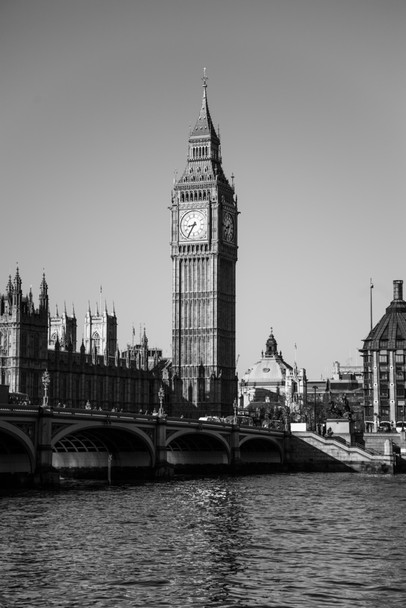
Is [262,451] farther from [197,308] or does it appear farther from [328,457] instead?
[197,308]

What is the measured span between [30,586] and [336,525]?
25185 millimetres

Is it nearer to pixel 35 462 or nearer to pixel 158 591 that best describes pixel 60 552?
pixel 158 591

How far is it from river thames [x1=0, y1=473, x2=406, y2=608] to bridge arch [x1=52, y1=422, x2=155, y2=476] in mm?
14619

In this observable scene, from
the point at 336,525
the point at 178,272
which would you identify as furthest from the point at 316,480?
→ the point at 178,272

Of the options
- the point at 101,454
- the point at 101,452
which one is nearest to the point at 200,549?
the point at 101,454

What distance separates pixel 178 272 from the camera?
188875mm

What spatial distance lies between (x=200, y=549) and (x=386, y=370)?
11780 cm

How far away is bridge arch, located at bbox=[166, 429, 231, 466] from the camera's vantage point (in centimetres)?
12056

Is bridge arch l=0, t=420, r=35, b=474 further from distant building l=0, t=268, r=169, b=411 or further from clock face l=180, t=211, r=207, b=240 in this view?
clock face l=180, t=211, r=207, b=240

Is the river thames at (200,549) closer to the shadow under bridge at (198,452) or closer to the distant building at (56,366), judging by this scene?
the shadow under bridge at (198,452)

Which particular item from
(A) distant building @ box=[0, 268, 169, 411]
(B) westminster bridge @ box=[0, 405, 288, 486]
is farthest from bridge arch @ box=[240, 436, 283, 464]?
(A) distant building @ box=[0, 268, 169, 411]

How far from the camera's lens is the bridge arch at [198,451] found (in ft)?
396

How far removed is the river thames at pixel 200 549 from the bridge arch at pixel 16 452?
153 inches

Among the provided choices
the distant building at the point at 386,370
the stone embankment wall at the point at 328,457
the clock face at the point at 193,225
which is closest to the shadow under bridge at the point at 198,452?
the stone embankment wall at the point at 328,457
